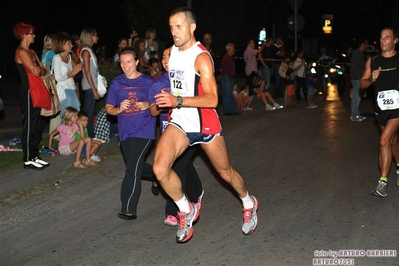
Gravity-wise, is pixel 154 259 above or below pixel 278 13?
below

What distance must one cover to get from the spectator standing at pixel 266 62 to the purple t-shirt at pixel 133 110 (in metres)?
12.4

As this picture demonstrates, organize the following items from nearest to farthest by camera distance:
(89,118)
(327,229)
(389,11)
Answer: (327,229), (89,118), (389,11)

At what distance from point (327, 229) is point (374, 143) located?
Result: 6074 mm

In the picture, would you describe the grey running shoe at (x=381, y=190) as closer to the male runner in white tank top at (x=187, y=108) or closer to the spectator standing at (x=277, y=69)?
the male runner in white tank top at (x=187, y=108)

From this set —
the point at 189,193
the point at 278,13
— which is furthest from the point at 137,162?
the point at 278,13

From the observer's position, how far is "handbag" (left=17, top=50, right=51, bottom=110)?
9.54 meters

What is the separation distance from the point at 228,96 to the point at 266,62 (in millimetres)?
4330

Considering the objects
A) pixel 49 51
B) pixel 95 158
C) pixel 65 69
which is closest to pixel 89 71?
pixel 65 69

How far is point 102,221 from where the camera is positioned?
25.3 feet

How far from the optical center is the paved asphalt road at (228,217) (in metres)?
6.39

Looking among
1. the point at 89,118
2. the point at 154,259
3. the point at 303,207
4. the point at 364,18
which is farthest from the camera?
the point at 364,18

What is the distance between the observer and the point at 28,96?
9.55 m

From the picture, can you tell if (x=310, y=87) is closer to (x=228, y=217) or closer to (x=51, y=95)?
(x=51, y=95)

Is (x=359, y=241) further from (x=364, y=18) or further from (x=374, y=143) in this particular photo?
(x=364, y=18)
